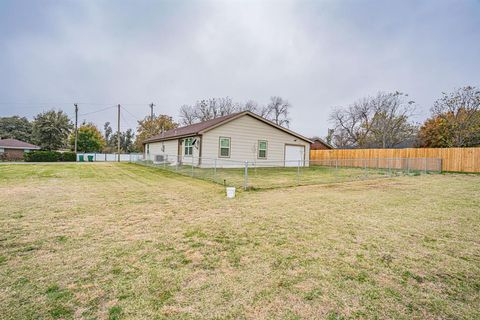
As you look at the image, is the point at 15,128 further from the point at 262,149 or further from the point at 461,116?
the point at 461,116

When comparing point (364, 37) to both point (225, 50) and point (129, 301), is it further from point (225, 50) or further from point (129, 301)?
point (129, 301)

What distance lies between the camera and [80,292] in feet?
7.47

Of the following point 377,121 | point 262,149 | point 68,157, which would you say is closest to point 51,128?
point 68,157

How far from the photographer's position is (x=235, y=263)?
2.93 metres

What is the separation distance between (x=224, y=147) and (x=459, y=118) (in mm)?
24125

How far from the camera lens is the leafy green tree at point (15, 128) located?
44312 millimetres

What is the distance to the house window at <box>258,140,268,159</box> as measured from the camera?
1845 centimetres

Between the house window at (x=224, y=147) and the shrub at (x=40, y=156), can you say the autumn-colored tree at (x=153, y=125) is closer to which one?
the shrub at (x=40, y=156)

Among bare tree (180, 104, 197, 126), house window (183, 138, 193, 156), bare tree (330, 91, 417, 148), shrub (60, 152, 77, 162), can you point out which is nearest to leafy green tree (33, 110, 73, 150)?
shrub (60, 152, 77, 162)

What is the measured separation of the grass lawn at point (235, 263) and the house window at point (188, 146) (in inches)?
485

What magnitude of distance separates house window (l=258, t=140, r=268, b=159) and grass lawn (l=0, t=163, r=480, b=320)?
42.3ft

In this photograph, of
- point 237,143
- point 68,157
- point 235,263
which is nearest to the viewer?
point 235,263

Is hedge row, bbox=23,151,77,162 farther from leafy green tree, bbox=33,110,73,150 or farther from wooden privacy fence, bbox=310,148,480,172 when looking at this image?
wooden privacy fence, bbox=310,148,480,172

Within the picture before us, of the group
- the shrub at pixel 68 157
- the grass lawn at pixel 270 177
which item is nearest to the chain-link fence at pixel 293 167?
the grass lawn at pixel 270 177
